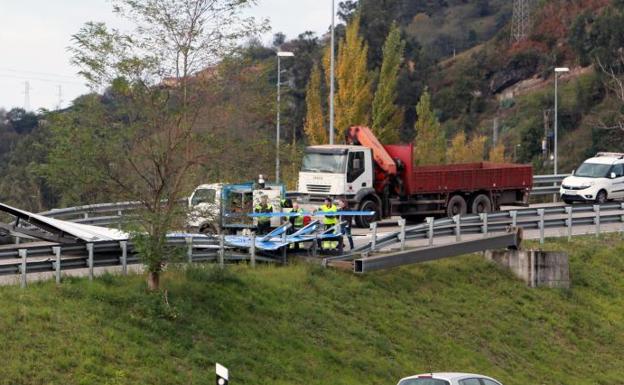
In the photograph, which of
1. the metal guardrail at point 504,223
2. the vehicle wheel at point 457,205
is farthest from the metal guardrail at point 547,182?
the metal guardrail at point 504,223

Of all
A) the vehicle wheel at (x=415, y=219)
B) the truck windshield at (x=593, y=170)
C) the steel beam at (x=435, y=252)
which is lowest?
the steel beam at (x=435, y=252)

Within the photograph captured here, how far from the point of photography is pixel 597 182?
149ft

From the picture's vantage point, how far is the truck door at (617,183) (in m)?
45.8

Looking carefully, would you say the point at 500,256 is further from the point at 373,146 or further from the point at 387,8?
the point at 387,8

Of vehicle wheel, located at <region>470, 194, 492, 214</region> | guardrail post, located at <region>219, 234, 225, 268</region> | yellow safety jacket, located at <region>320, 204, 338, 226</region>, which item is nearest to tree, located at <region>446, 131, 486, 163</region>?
vehicle wheel, located at <region>470, 194, 492, 214</region>

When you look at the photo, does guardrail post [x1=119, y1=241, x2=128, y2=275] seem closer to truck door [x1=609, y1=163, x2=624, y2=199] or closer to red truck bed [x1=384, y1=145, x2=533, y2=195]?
red truck bed [x1=384, y1=145, x2=533, y2=195]

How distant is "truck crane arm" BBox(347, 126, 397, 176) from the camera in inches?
1528

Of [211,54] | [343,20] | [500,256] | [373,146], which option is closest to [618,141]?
[343,20]

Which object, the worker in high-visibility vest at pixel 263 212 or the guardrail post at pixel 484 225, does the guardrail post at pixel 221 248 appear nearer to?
the worker in high-visibility vest at pixel 263 212

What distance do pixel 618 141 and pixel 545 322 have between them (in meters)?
Result: 56.3

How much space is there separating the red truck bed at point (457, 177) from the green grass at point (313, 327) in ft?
21.5

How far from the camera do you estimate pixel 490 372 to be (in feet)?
84.7

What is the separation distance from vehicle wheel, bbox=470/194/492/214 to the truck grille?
539 cm

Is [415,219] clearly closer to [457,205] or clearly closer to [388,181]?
[457,205]
